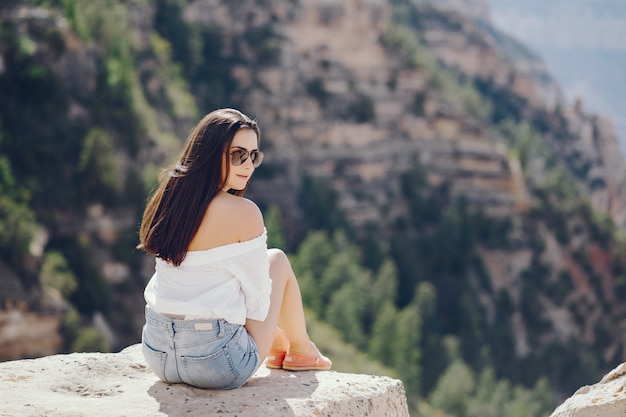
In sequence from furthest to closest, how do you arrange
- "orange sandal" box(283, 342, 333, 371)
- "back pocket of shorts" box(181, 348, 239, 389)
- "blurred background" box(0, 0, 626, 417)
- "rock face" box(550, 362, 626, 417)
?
"blurred background" box(0, 0, 626, 417), "orange sandal" box(283, 342, 333, 371), "back pocket of shorts" box(181, 348, 239, 389), "rock face" box(550, 362, 626, 417)

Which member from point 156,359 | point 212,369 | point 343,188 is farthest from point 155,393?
point 343,188

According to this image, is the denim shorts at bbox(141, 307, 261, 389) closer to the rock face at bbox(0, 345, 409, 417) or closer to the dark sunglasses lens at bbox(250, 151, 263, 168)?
the rock face at bbox(0, 345, 409, 417)

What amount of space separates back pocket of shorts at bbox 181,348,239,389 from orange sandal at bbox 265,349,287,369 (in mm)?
833

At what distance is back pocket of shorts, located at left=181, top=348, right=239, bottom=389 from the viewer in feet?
19.5

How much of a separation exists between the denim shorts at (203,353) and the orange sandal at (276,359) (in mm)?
700

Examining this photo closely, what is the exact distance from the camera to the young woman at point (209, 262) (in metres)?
6.00

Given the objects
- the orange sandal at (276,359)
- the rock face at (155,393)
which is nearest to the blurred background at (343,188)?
the rock face at (155,393)

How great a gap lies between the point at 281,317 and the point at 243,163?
1.24m

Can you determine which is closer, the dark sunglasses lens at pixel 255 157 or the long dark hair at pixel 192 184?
the long dark hair at pixel 192 184

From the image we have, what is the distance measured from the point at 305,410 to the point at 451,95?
69.8m

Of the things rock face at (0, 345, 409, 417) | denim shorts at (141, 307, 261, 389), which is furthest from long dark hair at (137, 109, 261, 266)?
rock face at (0, 345, 409, 417)

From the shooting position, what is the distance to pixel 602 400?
18.7ft

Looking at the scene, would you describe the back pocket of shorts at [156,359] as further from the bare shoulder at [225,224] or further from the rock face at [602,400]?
the rock face at [602,400]

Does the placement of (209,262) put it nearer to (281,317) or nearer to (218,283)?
(218,283)
